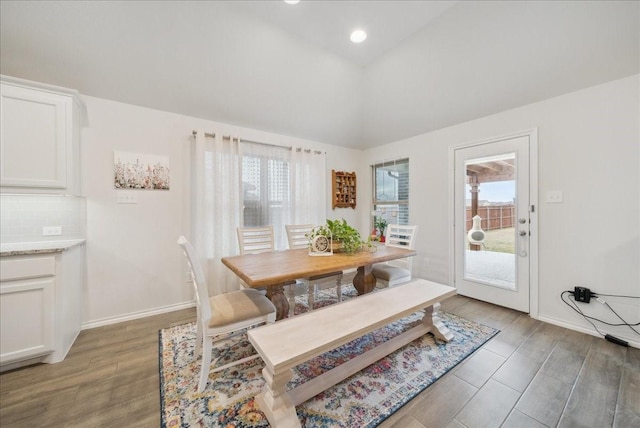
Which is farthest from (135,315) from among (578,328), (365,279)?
(578,328)

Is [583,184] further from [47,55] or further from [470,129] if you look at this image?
[47,55]

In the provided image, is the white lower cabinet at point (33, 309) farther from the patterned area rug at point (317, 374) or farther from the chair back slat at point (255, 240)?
the chair back slat at point (255, 240)

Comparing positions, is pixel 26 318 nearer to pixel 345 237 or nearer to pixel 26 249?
pixel 26 249

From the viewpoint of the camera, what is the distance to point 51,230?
2258 mm

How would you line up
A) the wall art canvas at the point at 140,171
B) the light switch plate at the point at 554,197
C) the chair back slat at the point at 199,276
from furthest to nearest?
1. the wall art canvas at the point at 140,171
2. the light switch plate at the point at 554,197
3. the chair back slat at the point at 199,276

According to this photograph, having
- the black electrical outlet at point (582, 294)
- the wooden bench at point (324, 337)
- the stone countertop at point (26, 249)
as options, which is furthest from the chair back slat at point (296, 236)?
the black electrical outlet at point (582, 294)

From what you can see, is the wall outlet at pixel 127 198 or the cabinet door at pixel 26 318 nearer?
the cabinet door at pixel 26 318

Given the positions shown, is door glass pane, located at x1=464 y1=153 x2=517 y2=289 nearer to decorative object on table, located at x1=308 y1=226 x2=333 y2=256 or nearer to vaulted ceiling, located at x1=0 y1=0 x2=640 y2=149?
vaulted ceiling, located at x1=0 y1=0 x2=640 y2=149

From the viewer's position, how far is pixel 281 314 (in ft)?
6.55

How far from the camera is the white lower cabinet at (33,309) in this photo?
1.72 meters

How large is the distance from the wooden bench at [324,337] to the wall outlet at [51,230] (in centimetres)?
232

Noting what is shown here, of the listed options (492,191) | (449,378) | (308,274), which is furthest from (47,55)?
(492,191)

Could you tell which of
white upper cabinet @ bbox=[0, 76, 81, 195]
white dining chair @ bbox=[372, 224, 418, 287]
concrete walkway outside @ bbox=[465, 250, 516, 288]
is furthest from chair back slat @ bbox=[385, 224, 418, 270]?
white upper cabinet @ bbox=[0, 76, 81, 195]

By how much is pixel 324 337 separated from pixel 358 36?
9.60 feet
